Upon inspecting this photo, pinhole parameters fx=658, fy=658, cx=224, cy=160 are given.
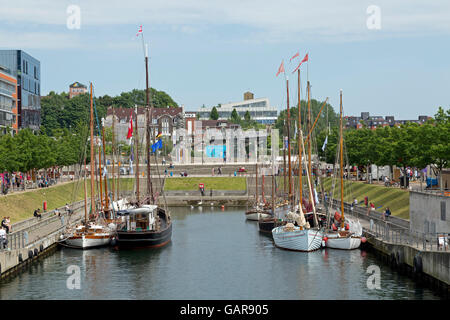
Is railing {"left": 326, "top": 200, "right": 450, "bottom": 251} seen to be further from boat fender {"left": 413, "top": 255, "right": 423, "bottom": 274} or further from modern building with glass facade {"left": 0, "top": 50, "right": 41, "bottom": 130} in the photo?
modern building with glass facade {"left": 0, "top": 50, "right": 41, "bottom": 130}

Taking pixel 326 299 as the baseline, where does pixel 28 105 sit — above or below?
above

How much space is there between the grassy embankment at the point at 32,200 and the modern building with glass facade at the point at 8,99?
23989mm

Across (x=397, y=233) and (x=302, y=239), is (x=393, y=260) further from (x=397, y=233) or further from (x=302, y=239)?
(x=302, y=239)

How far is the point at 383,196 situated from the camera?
82.3 meters

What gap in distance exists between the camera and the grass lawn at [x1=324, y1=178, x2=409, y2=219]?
233 ft

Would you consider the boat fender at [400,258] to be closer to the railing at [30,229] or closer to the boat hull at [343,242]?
the boat hull at [343,242]

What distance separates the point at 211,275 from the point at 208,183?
84.7 m

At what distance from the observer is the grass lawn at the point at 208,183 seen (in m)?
135

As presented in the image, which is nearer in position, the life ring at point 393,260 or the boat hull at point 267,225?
the life ring at point 393,260

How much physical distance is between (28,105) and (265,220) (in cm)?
8878

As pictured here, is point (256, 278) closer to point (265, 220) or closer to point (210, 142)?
point (265, 220)

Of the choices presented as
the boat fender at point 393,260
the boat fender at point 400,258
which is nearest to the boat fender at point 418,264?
the boat fender at point 400,258
